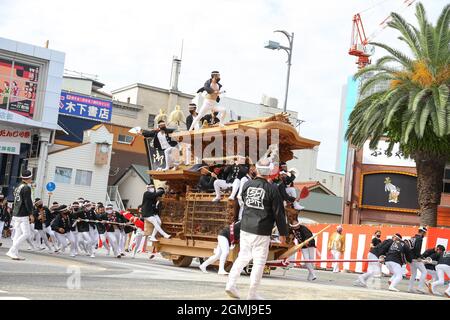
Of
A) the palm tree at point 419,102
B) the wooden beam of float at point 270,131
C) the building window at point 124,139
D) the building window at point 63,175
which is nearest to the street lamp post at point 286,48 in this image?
the palm tree at point 419,102

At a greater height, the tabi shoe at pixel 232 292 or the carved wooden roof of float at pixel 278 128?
the carved wooden roof of float at pixel 278 128

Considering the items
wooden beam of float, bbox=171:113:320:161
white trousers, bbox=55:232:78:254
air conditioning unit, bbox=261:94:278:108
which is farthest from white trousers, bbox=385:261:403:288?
air conditioning unit, bbox=261:94:278:108

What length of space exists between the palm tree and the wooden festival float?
1103 cm

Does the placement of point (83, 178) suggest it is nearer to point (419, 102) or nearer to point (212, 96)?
point (419, 102)

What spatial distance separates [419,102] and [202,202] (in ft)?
44.4

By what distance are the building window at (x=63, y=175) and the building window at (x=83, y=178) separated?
2.30ft

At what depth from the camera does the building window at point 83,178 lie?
4697cm

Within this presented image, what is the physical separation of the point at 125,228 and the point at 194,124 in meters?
6.63

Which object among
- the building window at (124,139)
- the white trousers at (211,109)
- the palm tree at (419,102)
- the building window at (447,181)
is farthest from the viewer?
the building window at (124,139)

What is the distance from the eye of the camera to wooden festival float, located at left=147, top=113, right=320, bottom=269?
53.5 feet

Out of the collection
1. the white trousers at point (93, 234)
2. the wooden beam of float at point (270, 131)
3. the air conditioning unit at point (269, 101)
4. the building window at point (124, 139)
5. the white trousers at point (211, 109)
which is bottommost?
the white trousers at point (93, 234)

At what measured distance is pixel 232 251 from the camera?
51.4 feet

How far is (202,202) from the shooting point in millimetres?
17188

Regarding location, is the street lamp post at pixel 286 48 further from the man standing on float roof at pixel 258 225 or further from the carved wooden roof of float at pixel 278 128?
the man standing on float roof at pixel 258 225
